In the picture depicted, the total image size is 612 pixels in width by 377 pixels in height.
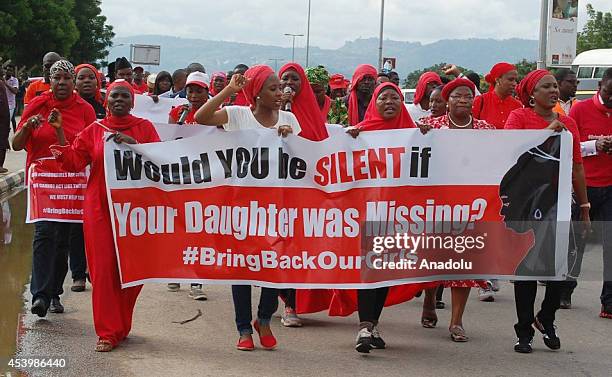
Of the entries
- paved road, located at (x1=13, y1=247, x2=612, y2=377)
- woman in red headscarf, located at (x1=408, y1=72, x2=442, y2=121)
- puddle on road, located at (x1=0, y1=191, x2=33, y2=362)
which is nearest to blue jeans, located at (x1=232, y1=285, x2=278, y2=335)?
paved road, located at (x1=13, y1=247, x2=612, y2=377)

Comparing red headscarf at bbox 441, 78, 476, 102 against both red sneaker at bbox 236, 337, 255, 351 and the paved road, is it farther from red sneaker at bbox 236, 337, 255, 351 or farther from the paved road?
red sneaker at bbox 236, 337, 255, 351

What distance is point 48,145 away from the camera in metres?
8.01

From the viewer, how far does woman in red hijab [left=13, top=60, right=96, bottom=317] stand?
763cm

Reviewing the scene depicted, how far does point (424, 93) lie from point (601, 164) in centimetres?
199

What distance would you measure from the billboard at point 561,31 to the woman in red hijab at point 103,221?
12055 mm

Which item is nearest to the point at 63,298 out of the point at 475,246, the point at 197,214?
the point at 197,214

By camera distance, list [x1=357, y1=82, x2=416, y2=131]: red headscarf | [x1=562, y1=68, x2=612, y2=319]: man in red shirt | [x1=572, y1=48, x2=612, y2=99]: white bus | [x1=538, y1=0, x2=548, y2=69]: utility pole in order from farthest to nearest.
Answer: [x1=572, y1=48, x2=612, y2=99]: white bus, [x1=538, y1=0, x2=548, y2=69]: utility pole, [x1=562, y1=68, x2=612, y2=319]: man in red shirt, [x1=357, y1=82, x2=416, y2=131]: red headscarf

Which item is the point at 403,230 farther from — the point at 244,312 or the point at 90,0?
the point at 90,0

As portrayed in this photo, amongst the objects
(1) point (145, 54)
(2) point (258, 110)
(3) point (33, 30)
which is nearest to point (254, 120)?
(2) point (258, 110)

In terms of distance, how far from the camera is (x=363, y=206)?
22.7 ft

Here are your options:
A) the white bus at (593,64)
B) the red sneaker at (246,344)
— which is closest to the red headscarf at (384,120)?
the red sneaker at (246,344)

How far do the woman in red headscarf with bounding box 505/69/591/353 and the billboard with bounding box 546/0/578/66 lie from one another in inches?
430

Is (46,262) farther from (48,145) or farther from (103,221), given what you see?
(103,221)

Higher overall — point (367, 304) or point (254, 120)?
point (254, 120)
